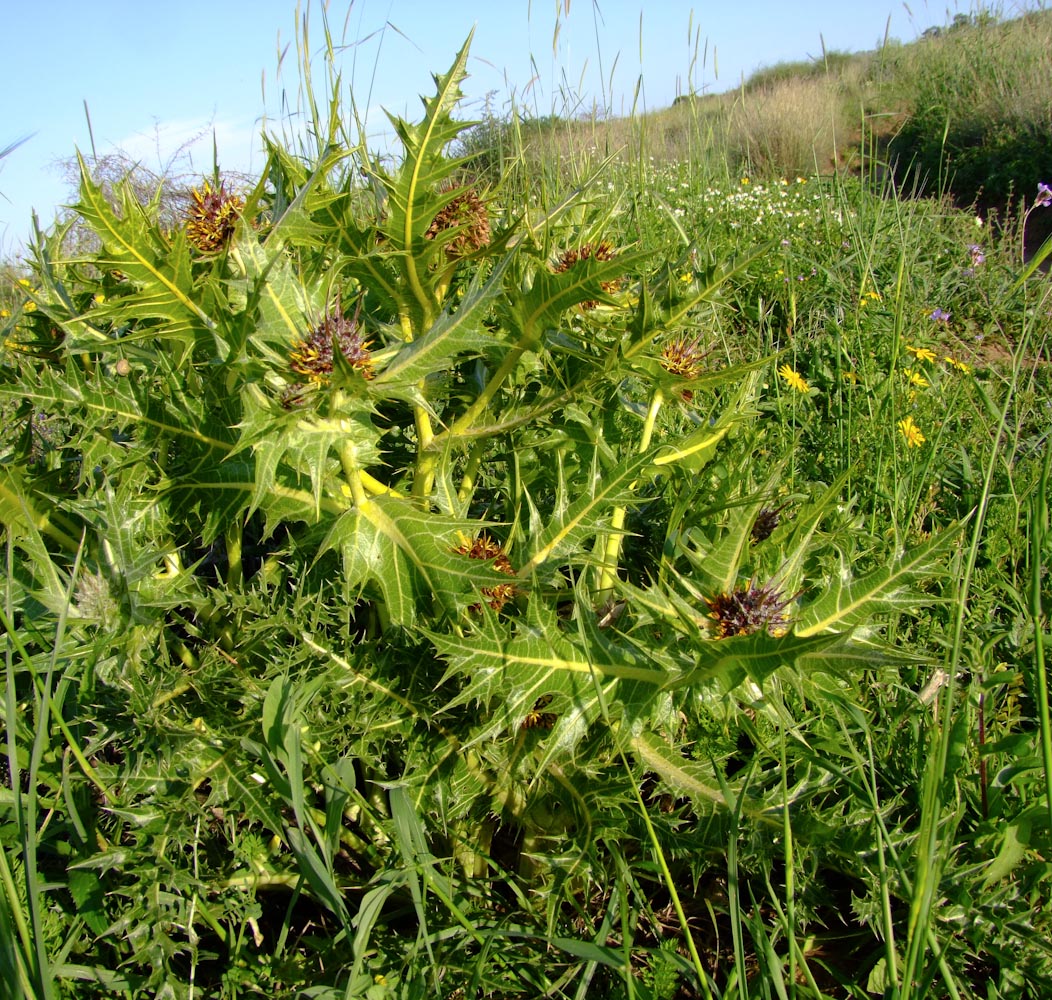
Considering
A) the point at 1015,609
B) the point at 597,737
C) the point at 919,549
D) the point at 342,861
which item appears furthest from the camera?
the point at 1015,609

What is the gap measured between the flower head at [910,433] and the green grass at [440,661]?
3.48 ft

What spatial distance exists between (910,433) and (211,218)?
205 centimetres

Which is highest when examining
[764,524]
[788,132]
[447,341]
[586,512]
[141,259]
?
[788,132]

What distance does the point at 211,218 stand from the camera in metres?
1.27

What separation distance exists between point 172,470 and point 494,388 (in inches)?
20.8

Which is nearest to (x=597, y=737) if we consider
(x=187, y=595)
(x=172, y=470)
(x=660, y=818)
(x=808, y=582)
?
(x=660, y=818)

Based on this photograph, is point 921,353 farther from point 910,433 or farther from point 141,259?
point 141,259

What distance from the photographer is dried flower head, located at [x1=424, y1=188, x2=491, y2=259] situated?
1317 mm

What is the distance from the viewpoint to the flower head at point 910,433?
239 cm

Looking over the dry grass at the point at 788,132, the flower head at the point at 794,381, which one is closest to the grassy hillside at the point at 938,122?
the dry grass at the point at 788,132

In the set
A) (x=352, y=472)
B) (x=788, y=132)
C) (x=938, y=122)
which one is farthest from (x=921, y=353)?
(x=938, y=122)

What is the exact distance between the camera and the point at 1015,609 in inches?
75.5

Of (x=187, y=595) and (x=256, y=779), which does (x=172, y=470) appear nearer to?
(x=187, y=595)

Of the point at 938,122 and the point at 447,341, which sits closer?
the point at 447,341
